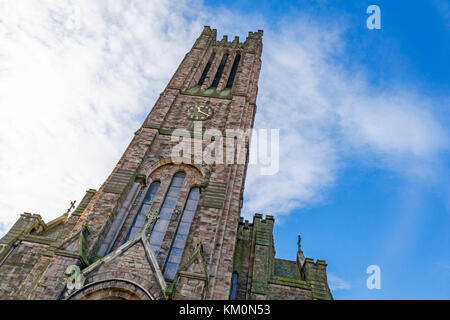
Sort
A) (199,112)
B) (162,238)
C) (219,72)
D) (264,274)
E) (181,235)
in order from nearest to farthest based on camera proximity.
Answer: (162,238) < (181,235) < (264,274) < (199,112) < (219,72)

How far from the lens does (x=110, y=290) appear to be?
31.9 ft

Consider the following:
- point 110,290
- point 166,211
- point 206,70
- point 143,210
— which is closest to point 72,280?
point 110,290

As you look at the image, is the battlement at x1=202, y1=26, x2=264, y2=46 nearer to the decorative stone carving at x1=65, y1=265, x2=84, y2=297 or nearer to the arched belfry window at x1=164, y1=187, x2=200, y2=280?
the arched belfry window at x1=164, y1=187, x2=200, y2=280

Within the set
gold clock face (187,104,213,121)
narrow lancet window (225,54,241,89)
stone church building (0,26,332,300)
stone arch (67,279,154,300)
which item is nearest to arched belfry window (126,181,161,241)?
stone church building (0,26,332,300)

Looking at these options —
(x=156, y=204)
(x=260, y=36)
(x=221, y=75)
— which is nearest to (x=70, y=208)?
(x=156, y=204)

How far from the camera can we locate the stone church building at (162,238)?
384 inches

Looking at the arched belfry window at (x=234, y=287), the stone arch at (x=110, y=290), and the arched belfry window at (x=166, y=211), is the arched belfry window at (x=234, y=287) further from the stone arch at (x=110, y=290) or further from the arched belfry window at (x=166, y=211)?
the stone arch at (x=110, y=290)

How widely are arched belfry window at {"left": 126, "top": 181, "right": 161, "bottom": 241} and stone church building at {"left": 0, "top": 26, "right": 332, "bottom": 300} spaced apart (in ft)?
0.15

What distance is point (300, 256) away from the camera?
19.2 m

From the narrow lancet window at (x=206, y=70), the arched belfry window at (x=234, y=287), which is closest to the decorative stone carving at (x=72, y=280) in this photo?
the arched belfry window at (x=234, y=287)

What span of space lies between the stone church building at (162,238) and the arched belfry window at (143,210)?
46mm

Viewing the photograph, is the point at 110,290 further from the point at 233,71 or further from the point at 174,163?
the point at 233,71

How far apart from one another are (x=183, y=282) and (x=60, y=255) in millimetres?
4325

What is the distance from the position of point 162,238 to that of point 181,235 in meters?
0.77
